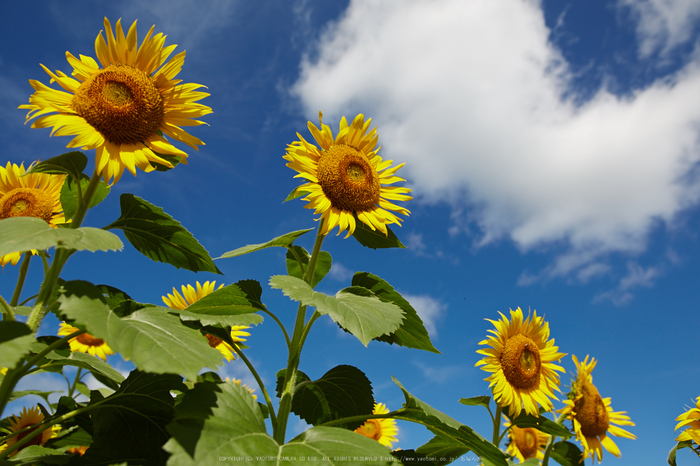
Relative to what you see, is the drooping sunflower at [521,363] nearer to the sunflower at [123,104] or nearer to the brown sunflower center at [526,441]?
the brown sunflower center at [526,441]

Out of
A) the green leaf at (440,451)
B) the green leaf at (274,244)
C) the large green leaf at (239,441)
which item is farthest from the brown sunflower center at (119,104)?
the green leaf at (440,451)

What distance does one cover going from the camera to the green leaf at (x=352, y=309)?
2.08 metres

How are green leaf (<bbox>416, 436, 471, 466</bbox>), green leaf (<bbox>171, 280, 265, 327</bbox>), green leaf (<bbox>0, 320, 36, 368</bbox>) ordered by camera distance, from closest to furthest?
green leaf (<bbox>0, 320, 36, 368</bbox>)
green leaf (<bbox>171, 280, 265, 327</bbox>)
green leaf (<bbox>416, 436, 471, 466</bbox>)

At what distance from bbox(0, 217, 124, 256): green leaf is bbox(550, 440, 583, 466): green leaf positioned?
14.3 feet

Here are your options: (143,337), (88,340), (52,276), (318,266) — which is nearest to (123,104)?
(52,276)

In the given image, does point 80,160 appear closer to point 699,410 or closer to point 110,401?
point 110,401

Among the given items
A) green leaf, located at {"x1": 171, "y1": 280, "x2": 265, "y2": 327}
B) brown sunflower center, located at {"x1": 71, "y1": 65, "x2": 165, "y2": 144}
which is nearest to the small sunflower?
green leaf, located at {"x1": 171, "y1": 280, "x2": 265, "y2": 327}

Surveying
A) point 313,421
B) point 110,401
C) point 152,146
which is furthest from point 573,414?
point 152,146

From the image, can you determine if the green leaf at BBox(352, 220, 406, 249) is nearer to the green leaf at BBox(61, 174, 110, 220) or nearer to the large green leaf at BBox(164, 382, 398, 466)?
the large green leaf at BBox(164, 382, 398, 466)

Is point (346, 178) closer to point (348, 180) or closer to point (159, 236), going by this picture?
point (348, 180)

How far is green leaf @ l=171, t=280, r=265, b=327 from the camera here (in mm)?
2411

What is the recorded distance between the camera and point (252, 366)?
8.93ft

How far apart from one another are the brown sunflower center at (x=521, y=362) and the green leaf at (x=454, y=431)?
1.90 m

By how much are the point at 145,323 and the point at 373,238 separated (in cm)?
155
